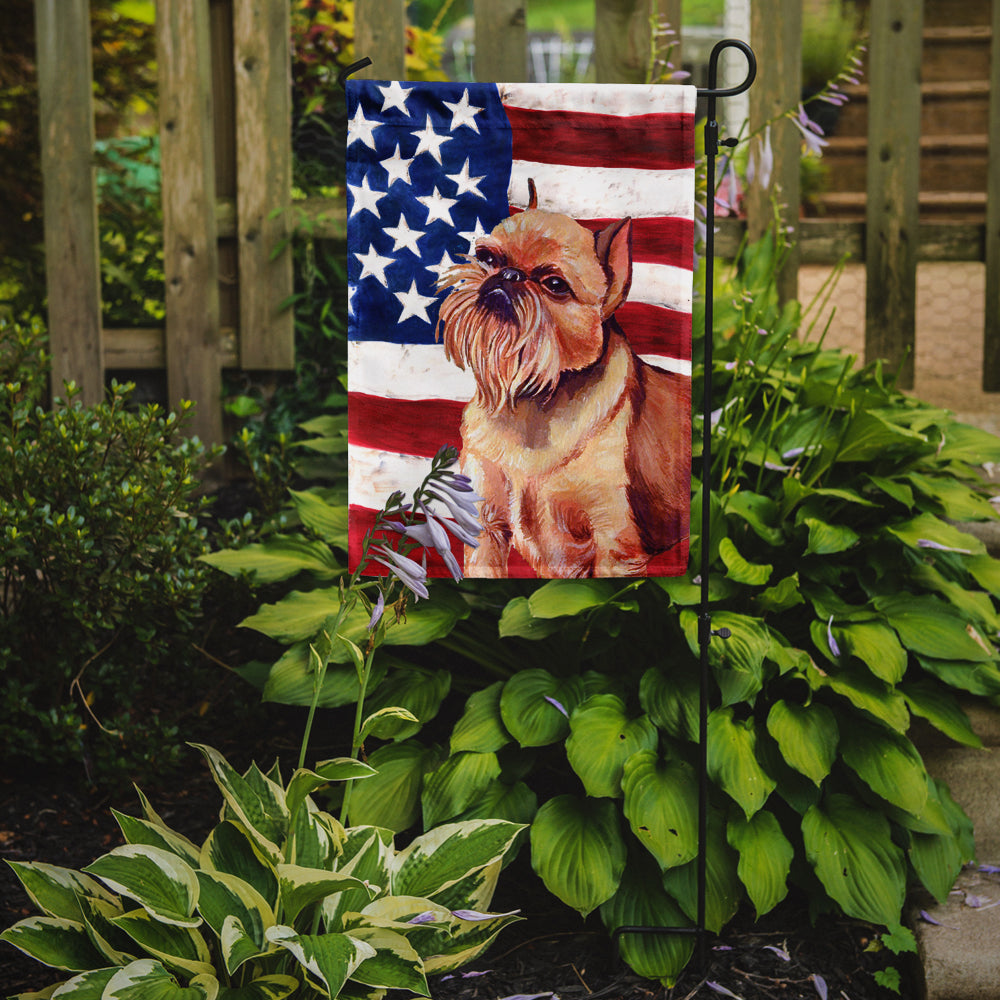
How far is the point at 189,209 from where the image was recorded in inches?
131

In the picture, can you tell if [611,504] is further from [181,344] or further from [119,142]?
[119,142]

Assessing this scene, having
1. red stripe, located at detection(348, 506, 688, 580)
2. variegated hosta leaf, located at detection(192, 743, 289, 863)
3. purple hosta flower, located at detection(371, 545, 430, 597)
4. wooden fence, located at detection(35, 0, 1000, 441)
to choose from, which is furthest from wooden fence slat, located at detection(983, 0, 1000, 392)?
variegated hosta leaf, located at detection(192, 743, 289, 863)

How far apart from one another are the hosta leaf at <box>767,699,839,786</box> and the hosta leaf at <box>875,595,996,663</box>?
27 centimetres

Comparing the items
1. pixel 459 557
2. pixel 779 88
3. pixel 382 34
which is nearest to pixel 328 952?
pixel 459 557

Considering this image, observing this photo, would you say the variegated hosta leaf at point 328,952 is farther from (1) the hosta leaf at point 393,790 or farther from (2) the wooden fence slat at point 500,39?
(2) the wooden fence slat at point 500,39

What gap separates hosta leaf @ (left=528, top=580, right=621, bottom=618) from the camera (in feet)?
6.66

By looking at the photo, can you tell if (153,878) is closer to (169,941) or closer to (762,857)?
(169,941)

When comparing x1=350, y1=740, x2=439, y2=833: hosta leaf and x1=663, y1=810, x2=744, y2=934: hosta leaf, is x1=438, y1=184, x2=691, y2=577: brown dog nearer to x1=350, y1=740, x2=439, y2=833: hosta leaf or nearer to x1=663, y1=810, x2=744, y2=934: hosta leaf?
x1=350, y1=740, x2=439, y2=833: hosta leaf

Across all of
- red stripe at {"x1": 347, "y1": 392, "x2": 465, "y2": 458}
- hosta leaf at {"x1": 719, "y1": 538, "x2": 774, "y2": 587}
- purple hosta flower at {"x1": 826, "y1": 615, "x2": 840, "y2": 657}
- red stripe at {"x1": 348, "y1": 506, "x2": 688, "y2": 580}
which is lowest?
purple hosta flower at {"x1": 826, "y1": 615, "x2": 840, "y2": 657}

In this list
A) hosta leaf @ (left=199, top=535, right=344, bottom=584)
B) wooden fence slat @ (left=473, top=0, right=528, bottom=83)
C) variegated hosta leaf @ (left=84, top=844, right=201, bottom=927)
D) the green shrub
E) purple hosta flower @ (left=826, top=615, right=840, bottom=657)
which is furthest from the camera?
wooden fence slat @ (left=473, top=0, right=528, bottom=83)

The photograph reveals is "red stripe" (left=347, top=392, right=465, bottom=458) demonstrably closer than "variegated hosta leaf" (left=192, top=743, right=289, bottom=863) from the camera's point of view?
No

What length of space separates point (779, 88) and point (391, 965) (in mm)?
2924

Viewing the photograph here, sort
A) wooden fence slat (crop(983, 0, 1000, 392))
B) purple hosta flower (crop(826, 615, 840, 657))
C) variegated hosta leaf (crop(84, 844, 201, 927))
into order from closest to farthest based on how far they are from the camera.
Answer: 1. variegated hosta leaf (crop(84, 844, 201, 927))
2. purple hosta flower (crop(826, 615, 840, 657))
3. wooden fence slat (crop(983, 0, 1000, 392))

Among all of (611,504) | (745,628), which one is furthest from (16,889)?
(745,628)
